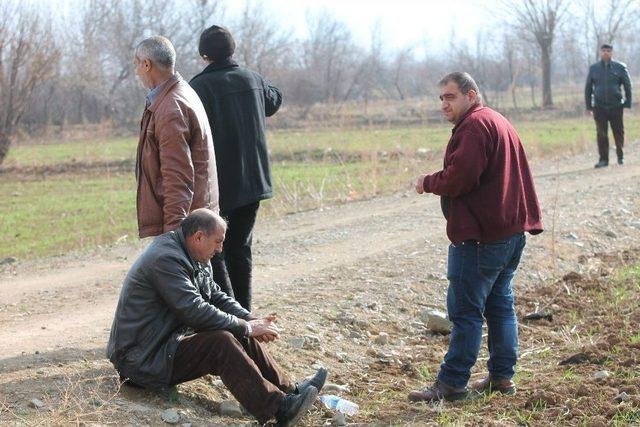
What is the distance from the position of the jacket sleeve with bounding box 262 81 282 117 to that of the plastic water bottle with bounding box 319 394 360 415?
204cm

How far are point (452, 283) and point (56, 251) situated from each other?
34.5ft

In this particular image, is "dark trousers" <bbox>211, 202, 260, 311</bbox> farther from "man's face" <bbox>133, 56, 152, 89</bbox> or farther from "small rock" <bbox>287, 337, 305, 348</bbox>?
"man's face" <bbox>133, 56, 152, 89</bbox>

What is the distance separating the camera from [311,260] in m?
10.3

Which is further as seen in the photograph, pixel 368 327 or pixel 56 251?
pixel 56 251

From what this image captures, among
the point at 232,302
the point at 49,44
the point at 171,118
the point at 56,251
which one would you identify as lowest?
the point at 56,251

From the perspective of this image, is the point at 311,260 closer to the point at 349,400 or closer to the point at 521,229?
the point at 349,400

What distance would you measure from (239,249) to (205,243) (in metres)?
1.28

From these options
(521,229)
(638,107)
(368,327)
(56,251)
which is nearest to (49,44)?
(56,251)

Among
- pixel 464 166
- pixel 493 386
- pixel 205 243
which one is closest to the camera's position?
pixel 205 243

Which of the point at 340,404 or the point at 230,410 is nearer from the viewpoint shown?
the point at 230,410

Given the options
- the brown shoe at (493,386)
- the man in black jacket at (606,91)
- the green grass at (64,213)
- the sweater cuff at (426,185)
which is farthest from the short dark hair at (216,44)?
the man in black jacket at (606,91)

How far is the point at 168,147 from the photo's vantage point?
18.6 ft

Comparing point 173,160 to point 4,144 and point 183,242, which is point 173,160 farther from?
point 4,144

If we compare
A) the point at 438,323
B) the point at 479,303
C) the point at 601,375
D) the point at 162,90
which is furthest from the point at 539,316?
the point at 162,90
